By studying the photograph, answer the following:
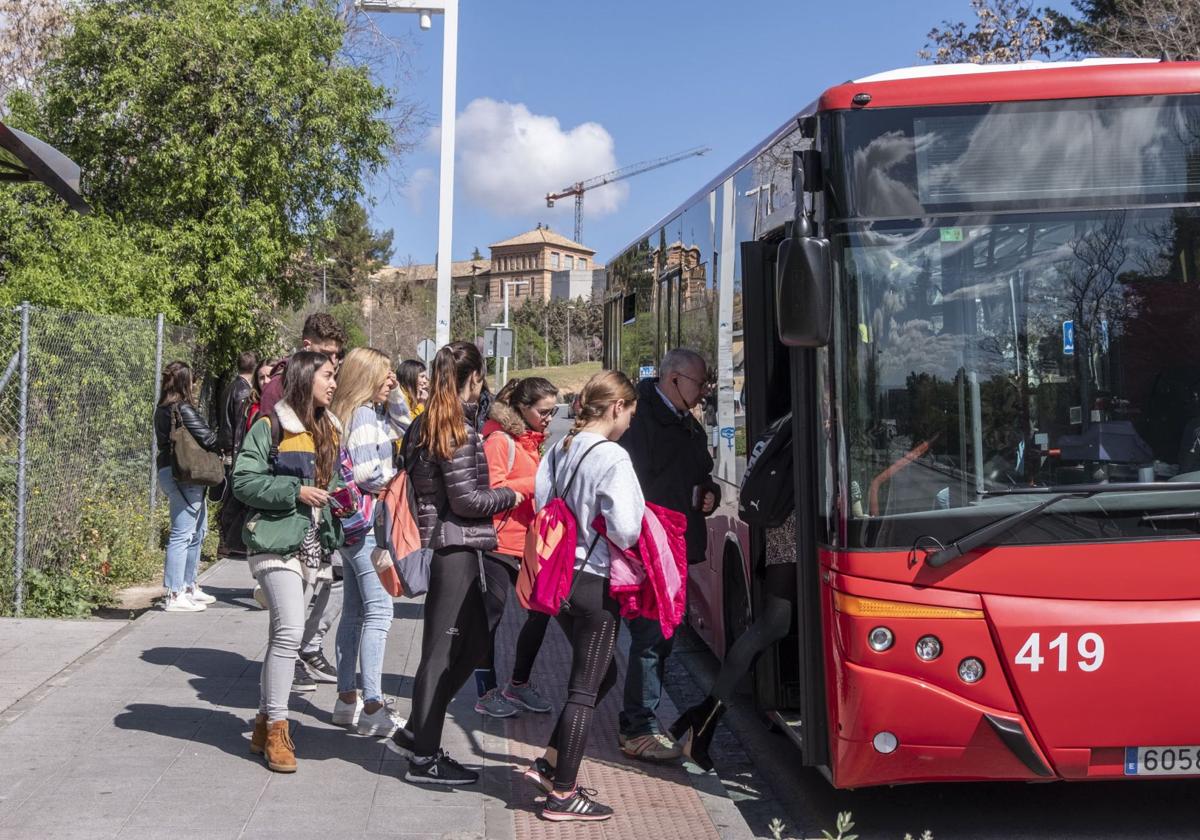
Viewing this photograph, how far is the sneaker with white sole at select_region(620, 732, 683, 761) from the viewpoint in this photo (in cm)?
643

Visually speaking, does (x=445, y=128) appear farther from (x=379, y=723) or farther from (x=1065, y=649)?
(x=1065, y=649)

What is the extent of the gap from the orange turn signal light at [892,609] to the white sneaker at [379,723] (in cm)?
261

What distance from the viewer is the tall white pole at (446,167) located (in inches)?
774

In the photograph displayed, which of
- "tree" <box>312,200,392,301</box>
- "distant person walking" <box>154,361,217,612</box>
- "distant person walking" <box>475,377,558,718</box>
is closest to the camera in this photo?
"distant person walking" <box>475,377,558,718</box>

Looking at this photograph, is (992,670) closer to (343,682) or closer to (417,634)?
(343,682)

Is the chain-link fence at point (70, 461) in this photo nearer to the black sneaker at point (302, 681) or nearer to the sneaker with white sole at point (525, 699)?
the black sneaker at point (302, 681)

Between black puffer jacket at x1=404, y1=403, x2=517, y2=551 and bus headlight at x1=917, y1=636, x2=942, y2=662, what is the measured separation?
1844 millimetres

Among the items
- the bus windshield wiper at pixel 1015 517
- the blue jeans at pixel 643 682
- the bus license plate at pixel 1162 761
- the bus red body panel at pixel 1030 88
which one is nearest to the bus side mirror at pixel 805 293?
the bus red body panel at pixel 1030 88

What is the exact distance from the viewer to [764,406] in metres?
6.26

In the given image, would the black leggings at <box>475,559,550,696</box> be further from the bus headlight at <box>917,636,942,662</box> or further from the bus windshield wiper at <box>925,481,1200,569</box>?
the bus windshield wiper at <box>925,481,1200,569</box>

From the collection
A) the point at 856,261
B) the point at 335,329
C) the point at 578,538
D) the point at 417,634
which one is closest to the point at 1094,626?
the point at 856,261

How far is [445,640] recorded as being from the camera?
5.76m

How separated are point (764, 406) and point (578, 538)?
51.4 inches

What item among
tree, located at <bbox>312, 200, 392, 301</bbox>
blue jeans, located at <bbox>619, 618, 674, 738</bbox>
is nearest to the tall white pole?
blue jeans, located at <bbox>619, 618, 674, 738</bbox>
